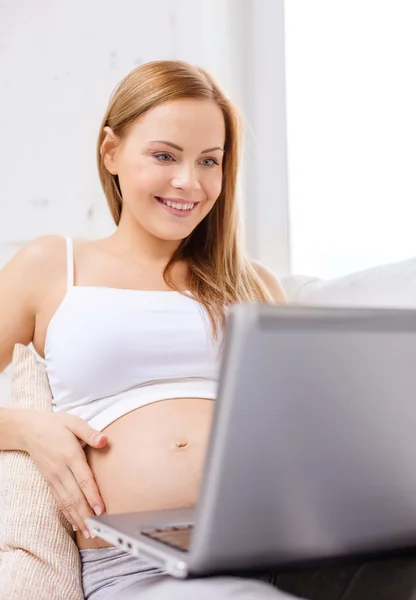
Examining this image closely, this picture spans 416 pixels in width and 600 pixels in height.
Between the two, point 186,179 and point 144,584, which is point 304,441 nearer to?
point 144,584

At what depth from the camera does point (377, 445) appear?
2.42 feet

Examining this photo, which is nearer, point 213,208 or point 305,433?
point 305,433

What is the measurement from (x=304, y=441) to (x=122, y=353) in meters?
0.65

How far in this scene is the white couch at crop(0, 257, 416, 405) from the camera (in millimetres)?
1486

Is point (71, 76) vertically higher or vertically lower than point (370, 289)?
higher

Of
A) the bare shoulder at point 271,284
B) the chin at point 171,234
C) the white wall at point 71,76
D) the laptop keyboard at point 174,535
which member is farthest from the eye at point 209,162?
the white wall at point 71,76

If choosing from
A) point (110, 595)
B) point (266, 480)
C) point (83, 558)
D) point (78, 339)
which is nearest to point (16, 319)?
point (78, 339)

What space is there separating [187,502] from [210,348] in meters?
0.29

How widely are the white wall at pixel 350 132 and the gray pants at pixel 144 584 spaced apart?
127 cm

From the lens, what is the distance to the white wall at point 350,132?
2.15m

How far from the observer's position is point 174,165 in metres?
1.42

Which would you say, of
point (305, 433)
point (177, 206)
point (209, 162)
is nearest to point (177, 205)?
point (177, 206)

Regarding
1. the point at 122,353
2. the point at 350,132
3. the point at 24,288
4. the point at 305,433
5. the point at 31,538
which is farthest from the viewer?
the point at 350,132

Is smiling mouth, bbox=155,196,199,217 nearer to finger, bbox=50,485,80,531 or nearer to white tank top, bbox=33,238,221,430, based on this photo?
white tank top, bbox=33,238,221,430
